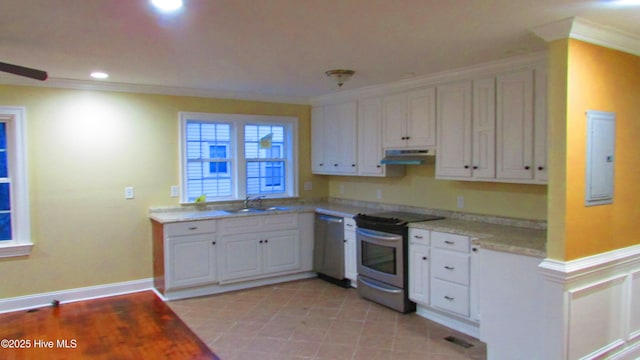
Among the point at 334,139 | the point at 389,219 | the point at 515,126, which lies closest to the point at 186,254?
the point at 389,219

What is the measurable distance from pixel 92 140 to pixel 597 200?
4.54 metres

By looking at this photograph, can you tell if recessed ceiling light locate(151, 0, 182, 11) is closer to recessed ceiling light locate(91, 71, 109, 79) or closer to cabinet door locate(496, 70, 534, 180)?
recessed ceiling light locate(91, 71, 109, 79)

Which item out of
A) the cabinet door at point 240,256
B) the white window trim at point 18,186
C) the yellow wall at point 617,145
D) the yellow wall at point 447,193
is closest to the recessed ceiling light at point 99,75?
the white window trim at point 18,186

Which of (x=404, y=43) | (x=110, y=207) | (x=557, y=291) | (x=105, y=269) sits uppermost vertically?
(x=404, y=43)

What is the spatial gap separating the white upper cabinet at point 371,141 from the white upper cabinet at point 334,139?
4.2 inches

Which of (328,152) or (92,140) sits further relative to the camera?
(328,152)

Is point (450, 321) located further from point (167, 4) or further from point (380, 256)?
point (167, 4)

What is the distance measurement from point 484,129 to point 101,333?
3.66 m

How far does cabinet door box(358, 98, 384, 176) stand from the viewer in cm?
491

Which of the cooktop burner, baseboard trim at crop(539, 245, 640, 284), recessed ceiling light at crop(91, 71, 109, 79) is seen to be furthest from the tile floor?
recessed ceiling light at crop(91, 71, 109, 79)

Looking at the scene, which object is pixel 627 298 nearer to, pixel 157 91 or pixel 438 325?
pixel 438 325

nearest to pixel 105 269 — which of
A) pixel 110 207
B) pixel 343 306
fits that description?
pixel 110 207

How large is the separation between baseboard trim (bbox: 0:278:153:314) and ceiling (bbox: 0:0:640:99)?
6.94 feet

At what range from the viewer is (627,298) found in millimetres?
3104
